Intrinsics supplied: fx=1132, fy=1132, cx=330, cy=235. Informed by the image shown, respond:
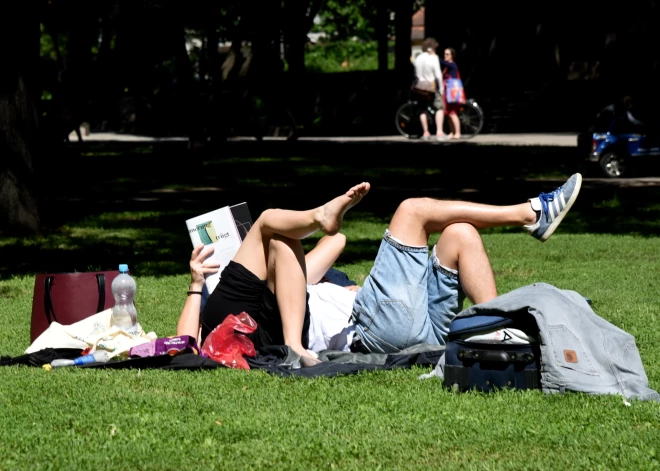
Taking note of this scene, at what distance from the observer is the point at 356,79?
31.4m

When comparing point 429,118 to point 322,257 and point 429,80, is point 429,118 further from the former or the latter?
point 322,257

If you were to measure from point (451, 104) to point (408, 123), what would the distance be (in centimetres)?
155

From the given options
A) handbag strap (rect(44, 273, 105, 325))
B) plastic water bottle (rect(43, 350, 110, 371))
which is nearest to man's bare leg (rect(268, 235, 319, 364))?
plastic water bottle (rect(43, 350, 110, 371))

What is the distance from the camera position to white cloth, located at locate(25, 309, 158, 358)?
234 inches

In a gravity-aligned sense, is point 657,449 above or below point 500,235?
above

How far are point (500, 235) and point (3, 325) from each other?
6.18 m

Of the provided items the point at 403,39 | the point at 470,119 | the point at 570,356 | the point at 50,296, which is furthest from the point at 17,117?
the point at 403,39

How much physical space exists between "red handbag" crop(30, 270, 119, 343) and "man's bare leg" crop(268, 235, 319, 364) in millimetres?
1155

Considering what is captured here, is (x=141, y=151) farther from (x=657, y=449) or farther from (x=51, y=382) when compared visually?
(x=657, y=449)

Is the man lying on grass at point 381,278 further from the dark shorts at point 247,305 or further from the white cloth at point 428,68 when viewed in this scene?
the white cloth at point 428,68

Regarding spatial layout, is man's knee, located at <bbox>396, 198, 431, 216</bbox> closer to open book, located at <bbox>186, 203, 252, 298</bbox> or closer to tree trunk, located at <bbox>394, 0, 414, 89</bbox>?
open book, located at <bbox>186, 203, 252, 298</bbox>

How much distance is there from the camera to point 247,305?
6168 mm

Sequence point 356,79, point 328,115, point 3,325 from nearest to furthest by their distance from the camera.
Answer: point 3,325 < point 328,115 < point 356,79

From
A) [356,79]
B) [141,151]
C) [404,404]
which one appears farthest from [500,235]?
[356,79]
